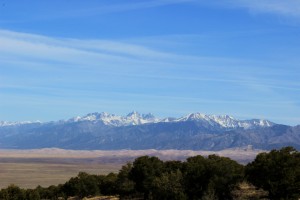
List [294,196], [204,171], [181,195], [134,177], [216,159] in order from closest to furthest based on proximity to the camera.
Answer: [294,196]
[181,195]
[204,171]
[216,159]
[134,177]

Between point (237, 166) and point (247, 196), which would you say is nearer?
point (247, 196)

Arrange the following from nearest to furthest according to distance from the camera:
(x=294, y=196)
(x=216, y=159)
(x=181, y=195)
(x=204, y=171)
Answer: (x=294, y=196), (x=181, y=195), (x=204, y=171), (x=216, y=159)

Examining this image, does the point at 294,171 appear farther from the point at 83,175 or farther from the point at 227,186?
the point at 83,175

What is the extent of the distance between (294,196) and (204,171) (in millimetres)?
10749

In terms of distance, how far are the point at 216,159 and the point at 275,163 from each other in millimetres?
11016

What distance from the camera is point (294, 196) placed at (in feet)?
160

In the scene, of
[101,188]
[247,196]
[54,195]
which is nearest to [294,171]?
[247,196]

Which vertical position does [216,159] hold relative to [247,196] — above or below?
above

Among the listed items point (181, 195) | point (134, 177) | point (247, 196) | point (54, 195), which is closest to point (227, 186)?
point (247, 196)

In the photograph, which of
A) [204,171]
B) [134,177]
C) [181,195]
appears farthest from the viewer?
[134,177]

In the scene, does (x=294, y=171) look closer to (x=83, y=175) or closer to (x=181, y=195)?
(x=181, y=195)

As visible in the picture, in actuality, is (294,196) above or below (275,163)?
below

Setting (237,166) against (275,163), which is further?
(237,166)

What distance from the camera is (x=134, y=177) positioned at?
68.5m
